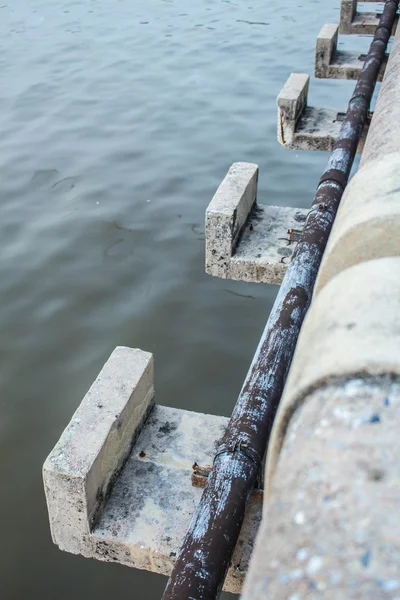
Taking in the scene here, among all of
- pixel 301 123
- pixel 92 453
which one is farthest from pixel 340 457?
pixel 301 123

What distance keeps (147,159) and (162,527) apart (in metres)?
8.24

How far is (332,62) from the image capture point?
694 cm

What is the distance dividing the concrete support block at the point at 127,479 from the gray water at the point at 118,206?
2.23 meters

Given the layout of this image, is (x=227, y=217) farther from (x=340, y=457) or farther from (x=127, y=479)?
(x=340, y=457)

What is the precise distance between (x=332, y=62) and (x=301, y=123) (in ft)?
5.13

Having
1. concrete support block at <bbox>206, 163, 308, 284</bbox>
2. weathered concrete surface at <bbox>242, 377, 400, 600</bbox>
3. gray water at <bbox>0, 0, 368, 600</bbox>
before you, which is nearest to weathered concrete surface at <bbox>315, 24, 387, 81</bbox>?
gray water at <bbox>0, 0, 368, 600</bbox>

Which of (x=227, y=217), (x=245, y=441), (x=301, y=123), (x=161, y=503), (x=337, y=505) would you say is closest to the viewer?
(x=337, y=505)

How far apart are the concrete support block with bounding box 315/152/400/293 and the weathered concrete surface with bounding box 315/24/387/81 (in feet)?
18.6

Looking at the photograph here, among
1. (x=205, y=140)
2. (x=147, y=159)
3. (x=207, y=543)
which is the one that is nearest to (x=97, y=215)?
(x=147, y=159)

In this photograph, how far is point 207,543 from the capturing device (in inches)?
66.2

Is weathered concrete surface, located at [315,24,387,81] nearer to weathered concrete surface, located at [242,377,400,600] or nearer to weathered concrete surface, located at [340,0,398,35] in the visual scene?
weathered concrete surface, located at [340,0,398,35]

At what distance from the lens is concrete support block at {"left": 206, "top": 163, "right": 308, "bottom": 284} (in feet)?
13.4

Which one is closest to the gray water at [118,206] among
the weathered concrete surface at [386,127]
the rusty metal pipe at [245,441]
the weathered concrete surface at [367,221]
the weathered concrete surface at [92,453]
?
the weathered concrete surface at [92,453]

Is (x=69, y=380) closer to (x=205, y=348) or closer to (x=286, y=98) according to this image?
(x=205, y=348)
